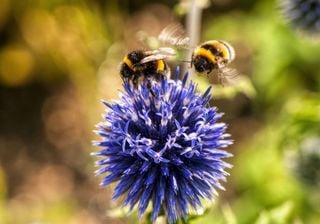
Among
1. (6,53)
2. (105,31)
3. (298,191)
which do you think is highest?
(6,53)

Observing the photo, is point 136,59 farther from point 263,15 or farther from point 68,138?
point 68,138

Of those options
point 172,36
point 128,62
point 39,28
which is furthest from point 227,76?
point 39,28

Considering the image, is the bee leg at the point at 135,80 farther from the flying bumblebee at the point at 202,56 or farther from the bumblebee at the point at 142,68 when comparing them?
the flying bumblebee at the point at 202,56

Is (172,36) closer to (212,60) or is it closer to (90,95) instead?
(212,60)

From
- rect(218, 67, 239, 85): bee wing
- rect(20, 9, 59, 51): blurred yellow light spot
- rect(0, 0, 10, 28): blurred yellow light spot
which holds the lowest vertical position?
rect(218, 67, 239, 85): bee wing

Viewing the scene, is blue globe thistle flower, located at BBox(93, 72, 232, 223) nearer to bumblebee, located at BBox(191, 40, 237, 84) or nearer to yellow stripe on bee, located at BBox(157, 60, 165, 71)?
yellow stripe on bee, located at BBox(157, 60, 165, 71)

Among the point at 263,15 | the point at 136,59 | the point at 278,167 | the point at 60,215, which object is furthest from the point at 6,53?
the point at 136,59

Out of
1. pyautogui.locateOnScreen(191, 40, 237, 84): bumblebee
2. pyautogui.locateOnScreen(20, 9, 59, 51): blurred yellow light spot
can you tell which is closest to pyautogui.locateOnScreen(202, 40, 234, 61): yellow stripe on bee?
pyautogui.locateOnScreen(191, 40, 237, 84): bumblebee
